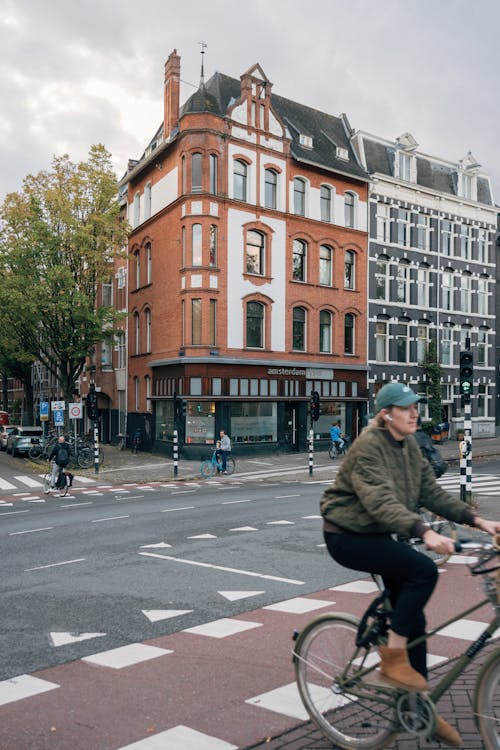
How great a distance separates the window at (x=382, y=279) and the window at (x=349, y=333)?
233cm

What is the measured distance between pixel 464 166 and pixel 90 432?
28993 millimetres

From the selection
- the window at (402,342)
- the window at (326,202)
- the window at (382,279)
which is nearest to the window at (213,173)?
the window at (326,202)

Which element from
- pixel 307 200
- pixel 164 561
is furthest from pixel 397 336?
pixel 164 561

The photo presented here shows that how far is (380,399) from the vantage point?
3.98 metres

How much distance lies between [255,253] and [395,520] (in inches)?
1221

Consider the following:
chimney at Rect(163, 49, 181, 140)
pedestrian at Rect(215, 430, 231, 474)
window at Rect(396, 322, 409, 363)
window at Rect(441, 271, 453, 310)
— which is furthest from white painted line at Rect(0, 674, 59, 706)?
window at Rect(441, 271, 453, 310)

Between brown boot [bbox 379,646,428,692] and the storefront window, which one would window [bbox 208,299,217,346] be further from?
brown boot [bbox 379,646,428,692]

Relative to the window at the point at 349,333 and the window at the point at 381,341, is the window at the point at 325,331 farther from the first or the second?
the window at the point at 381,341

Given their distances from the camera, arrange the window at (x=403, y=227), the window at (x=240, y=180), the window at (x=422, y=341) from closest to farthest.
→ the window at (x=240, y=180) < the window at (x=403, y=227) < the window at (x=422, y=341)

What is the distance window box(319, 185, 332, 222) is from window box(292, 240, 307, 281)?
2.13 metres

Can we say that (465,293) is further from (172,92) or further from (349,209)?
(172,92)

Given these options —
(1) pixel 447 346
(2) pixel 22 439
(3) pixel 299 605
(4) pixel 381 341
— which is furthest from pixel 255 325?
(3) pixel 299 605

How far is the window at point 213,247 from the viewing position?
32.2 m

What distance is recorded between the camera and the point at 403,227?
40125 millimetres
